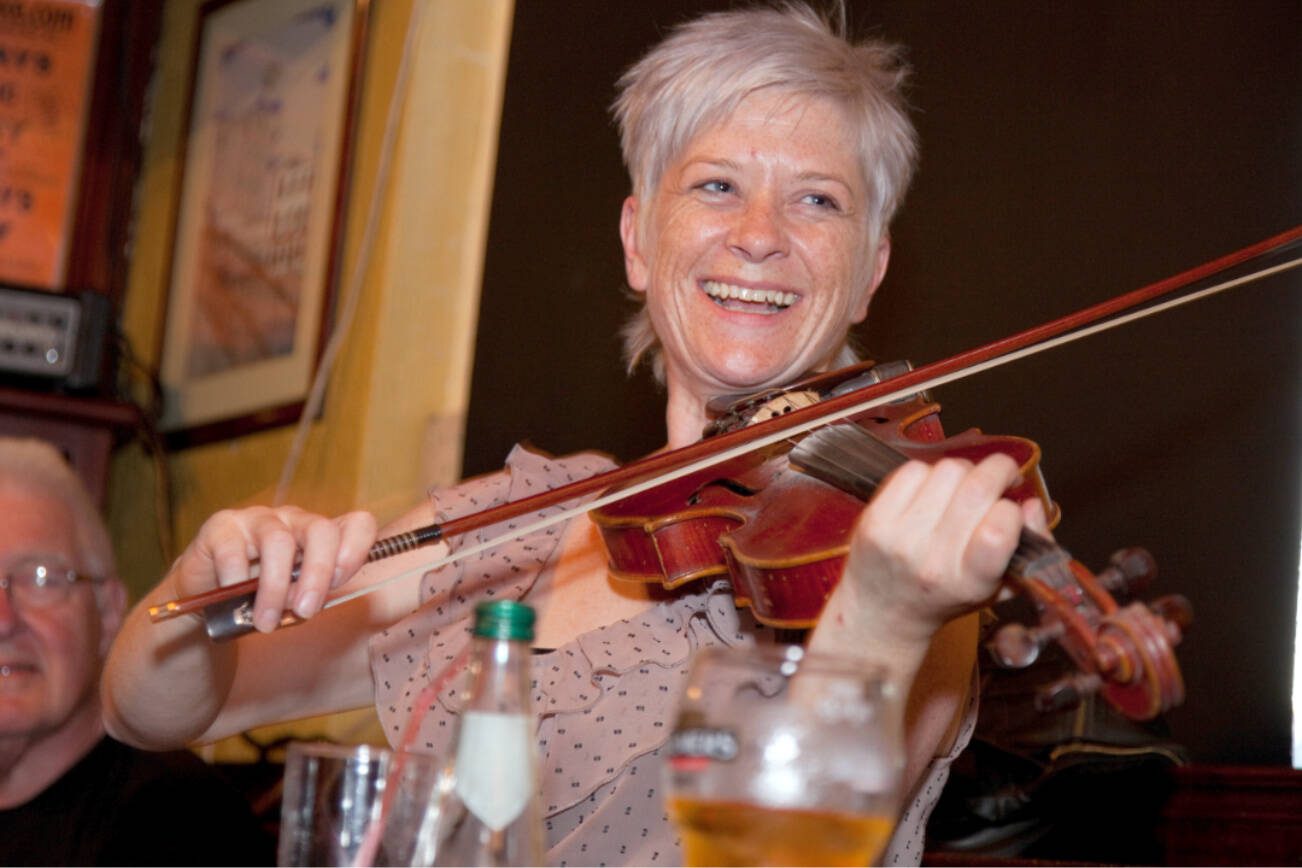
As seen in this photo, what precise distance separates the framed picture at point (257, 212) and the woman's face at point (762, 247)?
4.30 feet

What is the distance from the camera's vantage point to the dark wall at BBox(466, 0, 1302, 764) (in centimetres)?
187

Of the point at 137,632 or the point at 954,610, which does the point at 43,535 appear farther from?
the point at 954,610

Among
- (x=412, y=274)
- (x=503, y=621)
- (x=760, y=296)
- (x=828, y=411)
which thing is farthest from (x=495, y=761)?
(x=412, y=274)

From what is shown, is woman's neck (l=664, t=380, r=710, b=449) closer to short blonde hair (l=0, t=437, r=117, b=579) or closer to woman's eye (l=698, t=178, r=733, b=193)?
woman's eye (l=698, t=178, r=733, b=193)

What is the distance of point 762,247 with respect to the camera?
1751 millimetres

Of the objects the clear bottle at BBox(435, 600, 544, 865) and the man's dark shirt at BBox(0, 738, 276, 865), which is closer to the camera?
the clear bottle at BBox(435, 600, 544, 865)

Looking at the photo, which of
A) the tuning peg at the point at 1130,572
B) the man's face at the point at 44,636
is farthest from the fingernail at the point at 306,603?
the man's face at the point at 44,636

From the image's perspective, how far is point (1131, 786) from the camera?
1.88m

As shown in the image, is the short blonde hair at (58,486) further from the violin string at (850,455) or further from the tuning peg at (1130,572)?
the tuning peg at (1130,572)

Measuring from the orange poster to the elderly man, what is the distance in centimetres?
98

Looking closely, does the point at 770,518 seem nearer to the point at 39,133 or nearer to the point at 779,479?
the point at 779,479

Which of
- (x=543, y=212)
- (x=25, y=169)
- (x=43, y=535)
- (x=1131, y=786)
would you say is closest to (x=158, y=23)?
(x=25, y=169)

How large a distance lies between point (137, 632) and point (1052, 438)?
3.66 feet

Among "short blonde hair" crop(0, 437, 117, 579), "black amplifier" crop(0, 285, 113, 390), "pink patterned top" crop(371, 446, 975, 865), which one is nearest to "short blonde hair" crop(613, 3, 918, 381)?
"pink patterned top" crop(371, 446, 975, 865)
